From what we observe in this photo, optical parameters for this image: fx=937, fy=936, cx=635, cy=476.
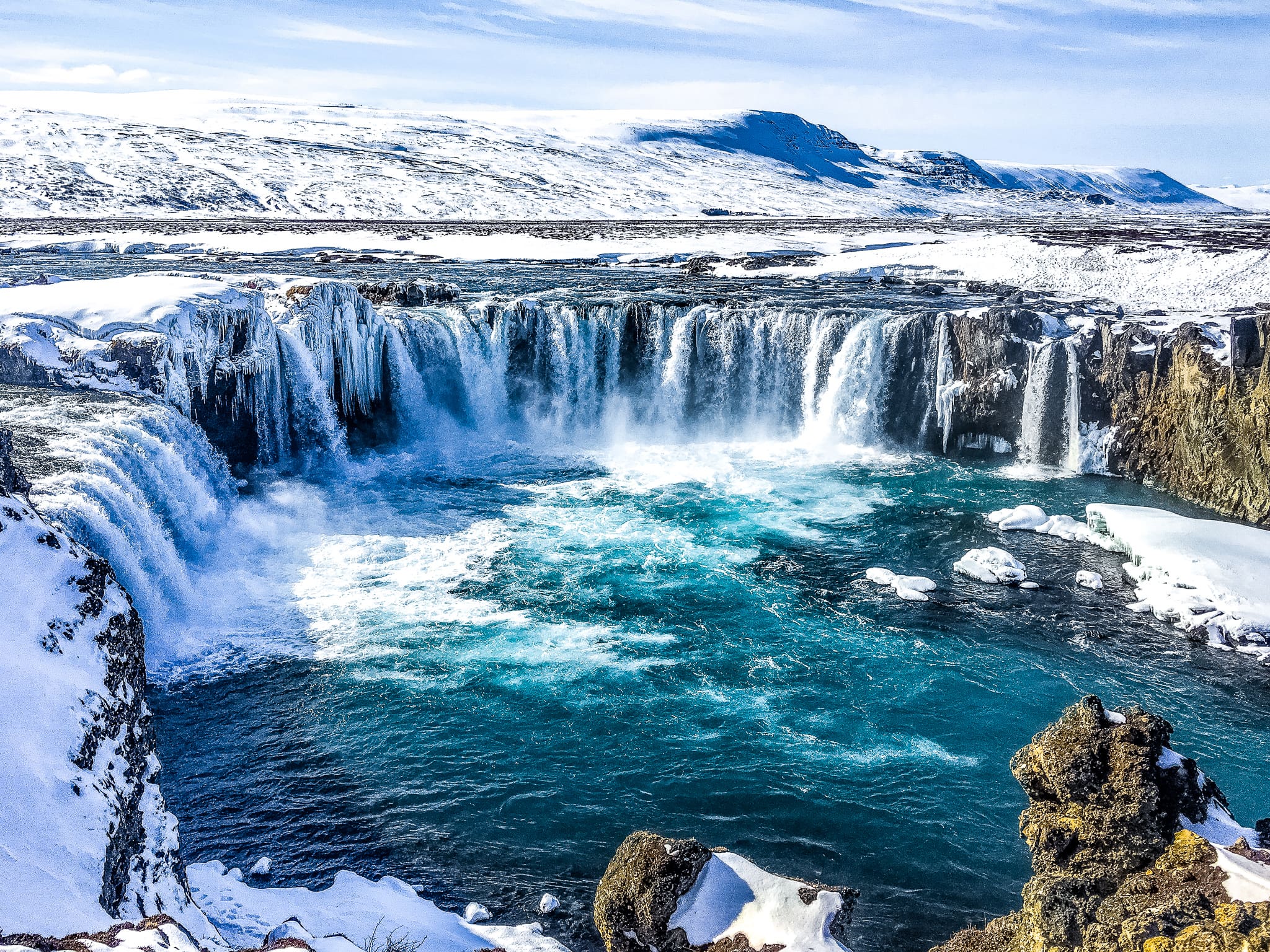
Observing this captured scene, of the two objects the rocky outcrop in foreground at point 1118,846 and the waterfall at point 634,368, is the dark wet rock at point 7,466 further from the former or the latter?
the waterfall at point 634,368

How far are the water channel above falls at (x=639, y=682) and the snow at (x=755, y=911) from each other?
1.88 meters

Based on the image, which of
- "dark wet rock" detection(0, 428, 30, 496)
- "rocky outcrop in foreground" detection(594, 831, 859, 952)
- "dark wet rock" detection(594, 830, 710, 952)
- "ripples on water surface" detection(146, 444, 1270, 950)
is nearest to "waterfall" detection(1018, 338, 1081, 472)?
"ripples on water surface" detection(146, 444, 1270, 950)

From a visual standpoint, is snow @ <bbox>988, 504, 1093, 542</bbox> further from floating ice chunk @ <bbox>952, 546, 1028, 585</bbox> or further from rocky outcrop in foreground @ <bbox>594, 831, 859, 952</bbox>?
rocky outcrop in foreground @ <bbox>594, 831, 859, 952</bbox>

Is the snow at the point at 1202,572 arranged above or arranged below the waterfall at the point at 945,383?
below

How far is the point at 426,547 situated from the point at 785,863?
35.1 ft

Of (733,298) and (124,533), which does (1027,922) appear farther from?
(733,298)

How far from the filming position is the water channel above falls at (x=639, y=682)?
10586mm

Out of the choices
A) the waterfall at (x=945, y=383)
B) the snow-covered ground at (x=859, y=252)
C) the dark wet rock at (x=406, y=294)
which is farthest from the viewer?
the snow-covered ground at (x=859, y=252)

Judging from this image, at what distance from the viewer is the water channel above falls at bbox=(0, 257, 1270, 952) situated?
10586 millimetres

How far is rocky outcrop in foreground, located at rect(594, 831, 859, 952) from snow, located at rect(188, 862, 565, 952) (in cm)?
140

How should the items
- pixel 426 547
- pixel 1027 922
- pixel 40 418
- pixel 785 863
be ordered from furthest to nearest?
pixel 426 547 < pixel 40 418 < pixel 785 863 < pixel 1027 922

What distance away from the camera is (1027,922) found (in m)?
6.55

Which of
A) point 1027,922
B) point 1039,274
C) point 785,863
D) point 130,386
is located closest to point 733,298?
point 1039,274

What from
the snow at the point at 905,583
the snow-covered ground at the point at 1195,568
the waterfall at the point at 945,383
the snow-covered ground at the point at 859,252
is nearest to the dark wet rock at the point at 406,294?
the snow-covered ground at the point at 859,252
